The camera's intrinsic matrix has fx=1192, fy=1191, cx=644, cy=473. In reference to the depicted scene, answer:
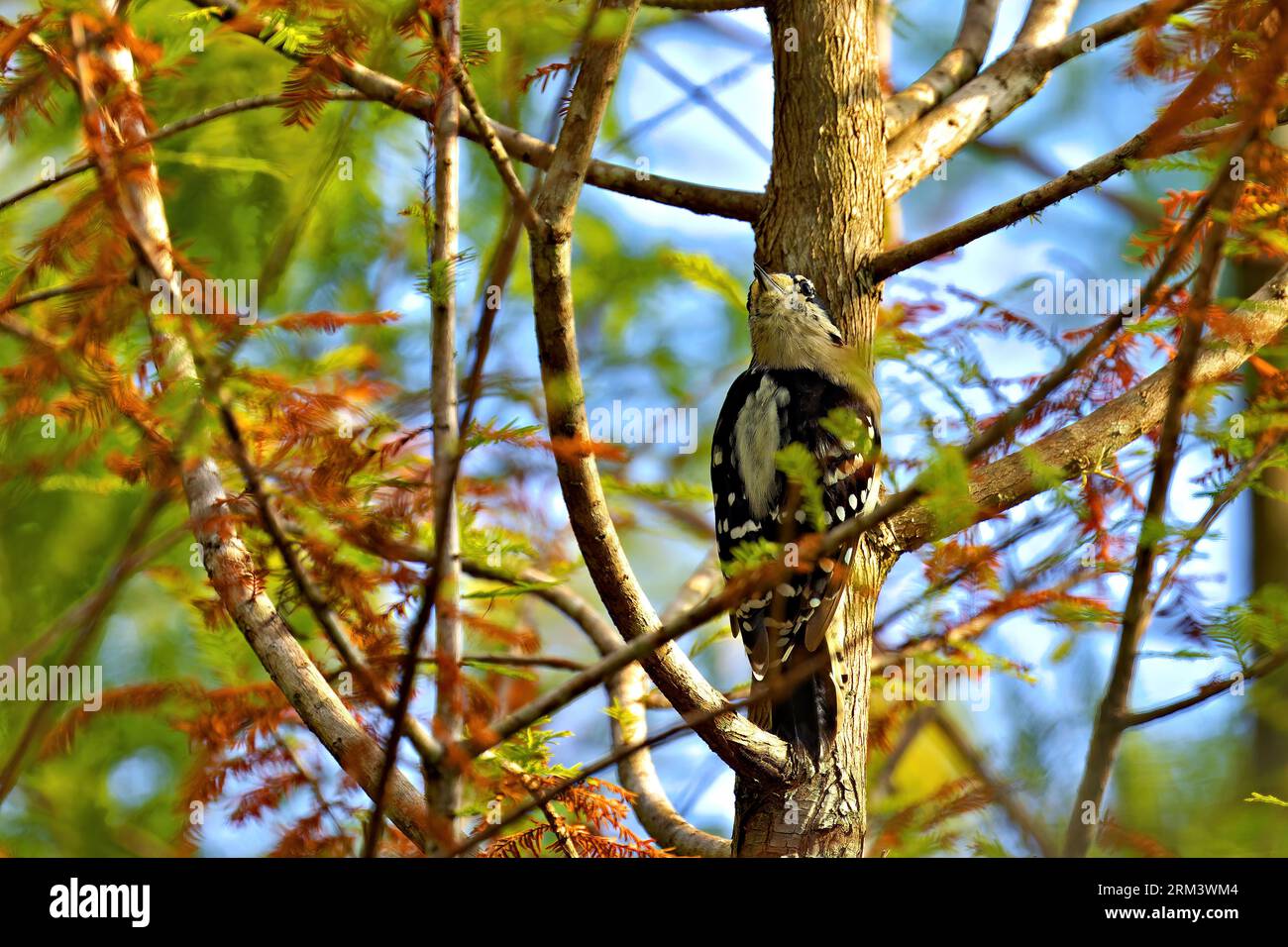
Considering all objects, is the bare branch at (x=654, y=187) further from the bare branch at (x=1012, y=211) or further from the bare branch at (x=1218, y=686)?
the bare branch at (x=1218, y=686)

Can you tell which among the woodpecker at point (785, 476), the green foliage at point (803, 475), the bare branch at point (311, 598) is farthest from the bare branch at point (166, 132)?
the woodpecker at point (785, 476)

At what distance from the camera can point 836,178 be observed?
13.0 ft

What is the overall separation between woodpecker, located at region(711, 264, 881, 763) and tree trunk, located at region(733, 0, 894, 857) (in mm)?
84

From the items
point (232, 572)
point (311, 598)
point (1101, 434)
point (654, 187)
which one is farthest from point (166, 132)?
point (1101, 434)

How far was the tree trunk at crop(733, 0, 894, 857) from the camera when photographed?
386 cm

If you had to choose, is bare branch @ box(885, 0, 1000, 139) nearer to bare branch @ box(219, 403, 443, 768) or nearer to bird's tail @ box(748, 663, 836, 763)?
bird's tail @ box(748, 663, 836, 763)

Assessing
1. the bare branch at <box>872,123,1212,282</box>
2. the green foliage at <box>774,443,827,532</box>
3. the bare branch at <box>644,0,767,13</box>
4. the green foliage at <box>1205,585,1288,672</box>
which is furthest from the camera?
the bare branch at <box>644,0,767,13</box>

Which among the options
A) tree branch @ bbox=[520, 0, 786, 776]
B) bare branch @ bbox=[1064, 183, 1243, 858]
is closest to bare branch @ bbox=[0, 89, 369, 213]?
tree branch @ bbox=[520, 0, 786, 776]

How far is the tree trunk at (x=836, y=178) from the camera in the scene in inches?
152

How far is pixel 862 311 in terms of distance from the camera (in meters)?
3.98

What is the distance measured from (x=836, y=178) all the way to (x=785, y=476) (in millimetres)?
1012

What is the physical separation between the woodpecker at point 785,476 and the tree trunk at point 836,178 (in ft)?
0.28
